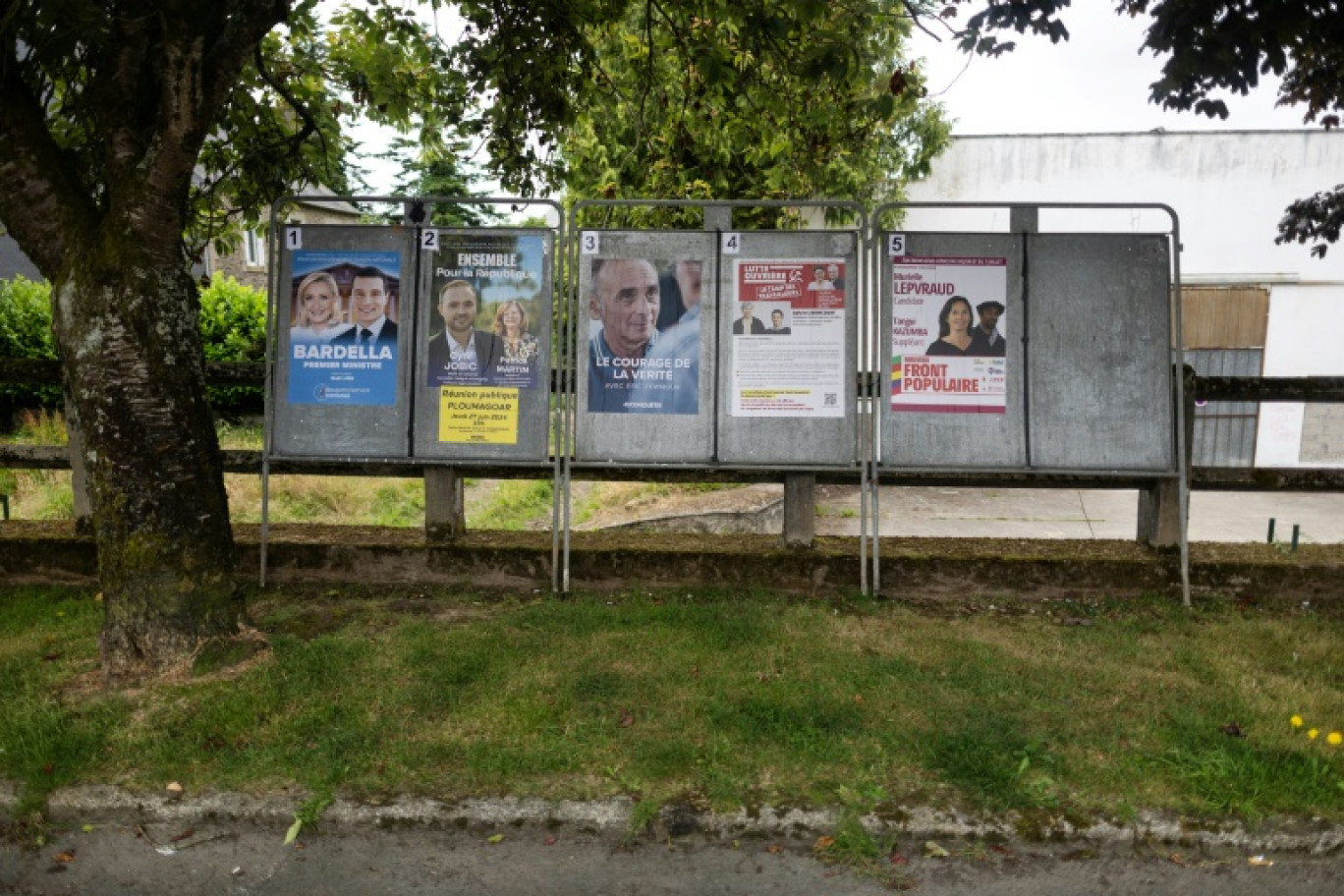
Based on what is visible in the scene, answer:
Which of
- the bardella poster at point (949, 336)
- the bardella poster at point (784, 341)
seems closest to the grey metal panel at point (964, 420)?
the bardella poster at point (949, 336)

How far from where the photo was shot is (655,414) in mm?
6500

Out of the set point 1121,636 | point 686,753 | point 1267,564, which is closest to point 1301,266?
point 1267,564

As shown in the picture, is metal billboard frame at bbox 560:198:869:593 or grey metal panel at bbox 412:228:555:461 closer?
A: metal billboard frame at bbox 560:198:869:593

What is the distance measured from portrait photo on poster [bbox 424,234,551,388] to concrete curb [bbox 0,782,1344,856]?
309 cm

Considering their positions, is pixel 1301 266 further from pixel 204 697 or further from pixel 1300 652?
pixel 204 697

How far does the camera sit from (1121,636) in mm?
5828

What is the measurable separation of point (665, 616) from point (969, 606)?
6.40 ft

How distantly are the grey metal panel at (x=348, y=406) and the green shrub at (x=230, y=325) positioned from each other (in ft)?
47.9

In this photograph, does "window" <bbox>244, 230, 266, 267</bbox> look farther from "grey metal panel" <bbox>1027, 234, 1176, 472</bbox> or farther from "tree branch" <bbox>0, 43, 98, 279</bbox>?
"grey metal panel" <bbox>1027, 234, 1176, 472</bbox>

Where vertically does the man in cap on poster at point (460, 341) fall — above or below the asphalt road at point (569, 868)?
above

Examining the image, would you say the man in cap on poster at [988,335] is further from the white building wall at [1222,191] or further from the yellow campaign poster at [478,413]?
the white building wall at [1222,191]

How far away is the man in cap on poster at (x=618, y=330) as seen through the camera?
255 inches

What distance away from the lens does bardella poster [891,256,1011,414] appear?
6.45m

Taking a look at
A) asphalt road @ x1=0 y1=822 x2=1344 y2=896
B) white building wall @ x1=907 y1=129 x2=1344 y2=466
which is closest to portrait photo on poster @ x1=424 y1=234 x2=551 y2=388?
asphalt road @ x1=0 y1=822 x2=1344 y2=896
